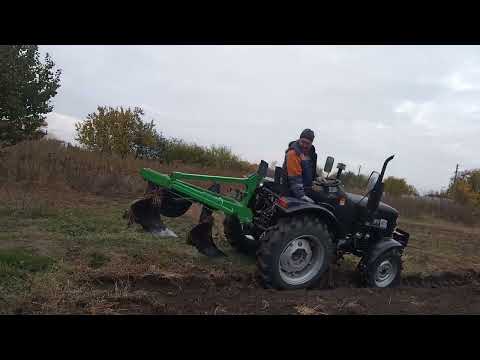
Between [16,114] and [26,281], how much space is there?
9.20 m

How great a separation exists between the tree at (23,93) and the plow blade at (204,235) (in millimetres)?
6729

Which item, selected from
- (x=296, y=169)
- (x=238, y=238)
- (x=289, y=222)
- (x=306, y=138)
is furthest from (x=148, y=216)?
(x=306, y=138)

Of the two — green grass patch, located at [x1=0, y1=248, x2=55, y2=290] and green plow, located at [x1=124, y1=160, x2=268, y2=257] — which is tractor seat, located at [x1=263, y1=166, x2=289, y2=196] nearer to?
green plow, located at [x1=124, y1=160, x2=268, y2=257]

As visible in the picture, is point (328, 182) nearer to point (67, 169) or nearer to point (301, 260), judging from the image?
point (301, 260)

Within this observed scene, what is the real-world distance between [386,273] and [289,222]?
2.12 metres

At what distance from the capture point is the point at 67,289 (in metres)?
4.20

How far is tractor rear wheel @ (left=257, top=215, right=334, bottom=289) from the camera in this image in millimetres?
5129

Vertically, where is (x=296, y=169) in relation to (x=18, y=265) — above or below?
above

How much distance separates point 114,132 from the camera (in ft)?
63.5

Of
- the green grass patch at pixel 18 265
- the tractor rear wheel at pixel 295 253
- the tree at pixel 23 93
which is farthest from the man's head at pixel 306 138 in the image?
the tree at pixel 23 93

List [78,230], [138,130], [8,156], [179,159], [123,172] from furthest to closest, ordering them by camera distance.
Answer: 1. [179,159]
2. [138,130]
3. [123,172]
4. [8,156]
5. [78,230]

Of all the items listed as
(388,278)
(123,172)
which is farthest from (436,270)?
(123,172)

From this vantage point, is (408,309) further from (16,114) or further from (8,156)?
(8,156)

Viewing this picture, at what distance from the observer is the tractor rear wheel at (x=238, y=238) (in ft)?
22.1
